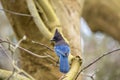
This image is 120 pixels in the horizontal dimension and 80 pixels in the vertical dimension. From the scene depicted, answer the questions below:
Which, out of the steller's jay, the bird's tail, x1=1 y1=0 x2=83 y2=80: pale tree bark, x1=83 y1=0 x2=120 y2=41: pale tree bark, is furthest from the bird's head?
x1=83 y1=0 x2=120 y2=41: pale tree bark

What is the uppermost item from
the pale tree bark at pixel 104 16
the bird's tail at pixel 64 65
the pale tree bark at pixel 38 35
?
the bird's tail at pixel 64 65

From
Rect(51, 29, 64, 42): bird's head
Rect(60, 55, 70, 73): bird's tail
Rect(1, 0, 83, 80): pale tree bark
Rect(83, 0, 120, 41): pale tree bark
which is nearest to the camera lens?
Rect(60, 55, 70, 73): bird's tail

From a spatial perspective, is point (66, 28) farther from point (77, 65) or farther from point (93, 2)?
point (93, 2)

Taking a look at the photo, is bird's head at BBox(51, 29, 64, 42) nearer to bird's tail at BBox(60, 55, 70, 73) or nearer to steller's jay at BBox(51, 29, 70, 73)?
steller's jay at BBox(51, 29, 70, 73)

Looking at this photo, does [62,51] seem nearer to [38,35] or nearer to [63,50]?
[63,50]

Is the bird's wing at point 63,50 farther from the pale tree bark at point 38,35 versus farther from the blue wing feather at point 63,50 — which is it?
the pale tree bark at point 38,35

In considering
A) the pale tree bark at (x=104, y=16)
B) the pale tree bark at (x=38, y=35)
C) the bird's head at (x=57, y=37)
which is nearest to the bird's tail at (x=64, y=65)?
the bird's head at (x=57, y=37)
